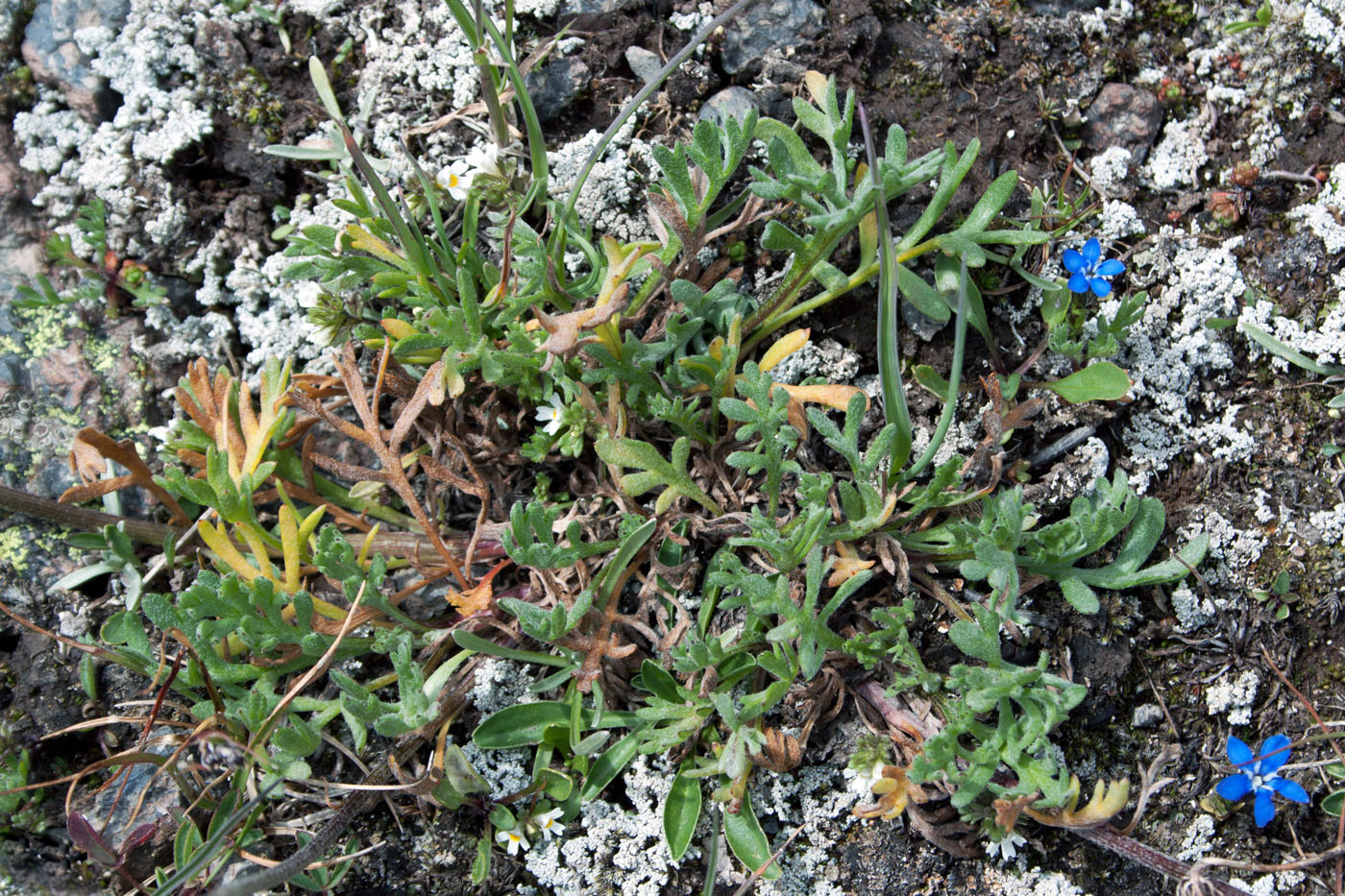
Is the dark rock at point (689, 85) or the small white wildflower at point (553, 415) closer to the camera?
the small white wildflower at point (553, 415)

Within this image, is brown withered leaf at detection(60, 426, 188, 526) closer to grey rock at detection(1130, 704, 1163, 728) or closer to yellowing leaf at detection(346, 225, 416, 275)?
yellowing leaf at detection(346, 225, 416, 275)

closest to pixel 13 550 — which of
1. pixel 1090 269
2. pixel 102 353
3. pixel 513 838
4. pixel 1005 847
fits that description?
pixel 102 353

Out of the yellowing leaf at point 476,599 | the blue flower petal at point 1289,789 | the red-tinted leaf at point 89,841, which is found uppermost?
the yellowing leaf at point 476,599

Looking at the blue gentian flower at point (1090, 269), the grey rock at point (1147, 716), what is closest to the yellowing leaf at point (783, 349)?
the blue gentian flower at point (1090, 269)

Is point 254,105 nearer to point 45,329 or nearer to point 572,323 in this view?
point 45,329

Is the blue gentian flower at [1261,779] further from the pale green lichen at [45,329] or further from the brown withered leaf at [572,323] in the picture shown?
the pale green lichen at [45,329]
